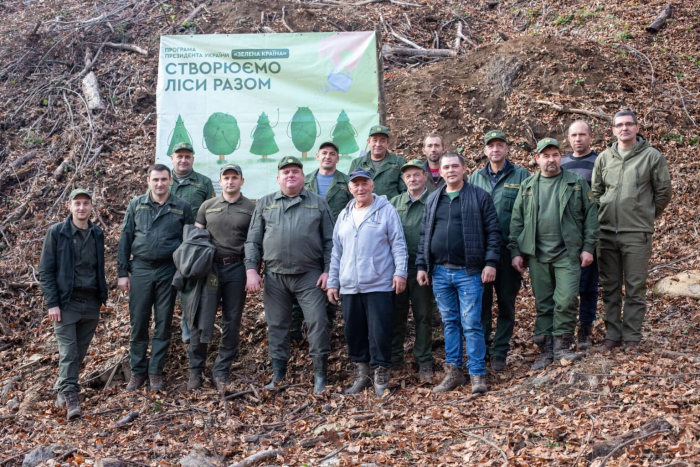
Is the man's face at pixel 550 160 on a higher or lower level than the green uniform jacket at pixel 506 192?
higher

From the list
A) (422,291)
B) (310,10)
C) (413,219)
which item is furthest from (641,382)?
(310,10)

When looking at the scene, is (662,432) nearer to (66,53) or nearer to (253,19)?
(253,19)

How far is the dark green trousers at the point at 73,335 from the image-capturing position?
6.03 meters

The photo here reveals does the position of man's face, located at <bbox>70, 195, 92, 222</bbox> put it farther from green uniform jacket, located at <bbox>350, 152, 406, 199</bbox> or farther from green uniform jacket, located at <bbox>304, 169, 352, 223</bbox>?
green uniform jacket, located at <bbox>350, 152, 406, 199</bbox>

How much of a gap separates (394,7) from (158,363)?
1078 cm

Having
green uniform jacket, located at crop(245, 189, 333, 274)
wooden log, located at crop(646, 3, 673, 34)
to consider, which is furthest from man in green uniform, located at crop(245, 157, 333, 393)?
wooden log, located at crop(646, 3, 673, 34)

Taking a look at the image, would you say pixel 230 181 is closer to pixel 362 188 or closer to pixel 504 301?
pixel 362 188

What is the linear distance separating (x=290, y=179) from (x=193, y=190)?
142cm

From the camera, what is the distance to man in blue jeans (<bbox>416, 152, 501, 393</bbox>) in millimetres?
5480

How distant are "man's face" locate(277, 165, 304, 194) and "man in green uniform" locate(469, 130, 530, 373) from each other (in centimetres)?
179

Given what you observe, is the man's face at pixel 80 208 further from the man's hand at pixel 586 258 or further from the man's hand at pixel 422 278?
the man's hand at pixel 586 258

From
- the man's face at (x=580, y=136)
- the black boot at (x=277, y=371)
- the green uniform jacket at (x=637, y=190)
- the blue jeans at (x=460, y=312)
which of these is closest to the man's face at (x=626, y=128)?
the green uniform jacket at (x=637, y=190)

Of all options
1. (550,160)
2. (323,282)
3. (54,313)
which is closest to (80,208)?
(54,313)

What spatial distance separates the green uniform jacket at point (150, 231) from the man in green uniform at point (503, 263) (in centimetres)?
315
